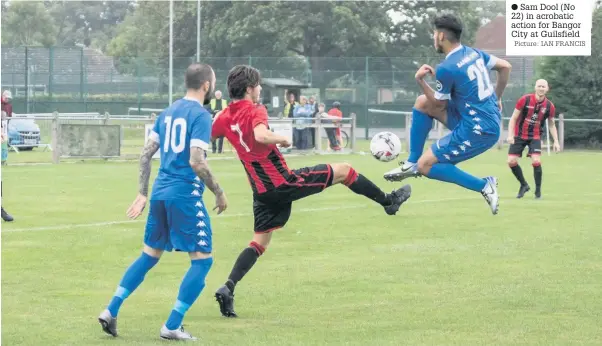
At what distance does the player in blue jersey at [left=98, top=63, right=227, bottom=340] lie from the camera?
772cm

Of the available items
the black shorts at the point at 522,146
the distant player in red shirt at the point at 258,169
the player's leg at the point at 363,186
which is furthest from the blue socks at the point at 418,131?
the black shorts at the point at 522,146

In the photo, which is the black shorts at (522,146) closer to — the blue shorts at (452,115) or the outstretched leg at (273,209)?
the blue shorts at (452,115)

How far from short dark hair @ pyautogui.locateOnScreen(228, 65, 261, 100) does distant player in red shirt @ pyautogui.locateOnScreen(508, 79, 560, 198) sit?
451 inches

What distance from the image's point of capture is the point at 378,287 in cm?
1020

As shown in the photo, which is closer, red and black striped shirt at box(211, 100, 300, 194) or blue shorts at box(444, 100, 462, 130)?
red and black striped shirt at box(211, 100, 300, 194)

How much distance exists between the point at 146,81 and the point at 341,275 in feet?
138

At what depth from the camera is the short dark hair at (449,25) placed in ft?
34.4

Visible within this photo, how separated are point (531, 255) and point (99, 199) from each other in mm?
9028

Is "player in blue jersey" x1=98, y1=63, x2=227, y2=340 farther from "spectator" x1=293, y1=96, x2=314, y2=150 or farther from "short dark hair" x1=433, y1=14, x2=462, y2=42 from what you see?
"spectator" x1=293, y1=96, x2=314, y2=150

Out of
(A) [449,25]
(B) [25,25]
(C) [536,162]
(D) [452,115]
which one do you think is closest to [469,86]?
(D) [452,115]

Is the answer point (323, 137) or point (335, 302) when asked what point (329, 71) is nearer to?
point (323, 137)

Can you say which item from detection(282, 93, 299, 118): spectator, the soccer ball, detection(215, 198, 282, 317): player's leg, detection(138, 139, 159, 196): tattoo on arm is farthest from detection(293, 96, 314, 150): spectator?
detection(138, 139, 159, 196): tattoo on arm

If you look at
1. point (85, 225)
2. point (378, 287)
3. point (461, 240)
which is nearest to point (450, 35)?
point (378, 287)

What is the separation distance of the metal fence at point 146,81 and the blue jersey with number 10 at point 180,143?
42.0m
